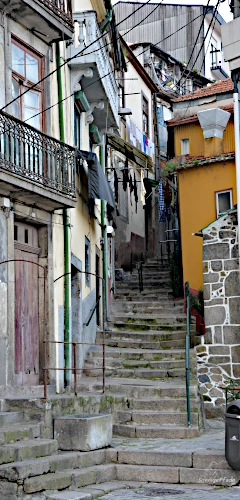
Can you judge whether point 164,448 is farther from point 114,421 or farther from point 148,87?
point 148,87

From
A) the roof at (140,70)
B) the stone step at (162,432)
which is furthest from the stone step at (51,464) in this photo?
the roof at (140,70)

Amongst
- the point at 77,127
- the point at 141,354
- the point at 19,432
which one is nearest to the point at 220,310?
the point at 141,354

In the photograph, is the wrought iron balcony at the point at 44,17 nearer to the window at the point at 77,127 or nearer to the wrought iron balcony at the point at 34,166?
the wrought iron balcony at the point at 34,166

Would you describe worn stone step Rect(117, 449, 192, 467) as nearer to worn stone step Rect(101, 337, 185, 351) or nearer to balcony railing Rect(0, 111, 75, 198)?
balcony railing Rect(0, 111, 75, 198)

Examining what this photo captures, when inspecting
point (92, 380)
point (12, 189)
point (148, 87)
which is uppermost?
point (148, 87)

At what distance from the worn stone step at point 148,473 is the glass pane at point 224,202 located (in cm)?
1003

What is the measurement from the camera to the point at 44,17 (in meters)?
12.8

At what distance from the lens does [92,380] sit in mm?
14812

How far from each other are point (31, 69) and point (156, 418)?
6.26 metres

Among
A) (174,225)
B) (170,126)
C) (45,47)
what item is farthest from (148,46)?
(45,47)

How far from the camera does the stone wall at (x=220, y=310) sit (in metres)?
15.3

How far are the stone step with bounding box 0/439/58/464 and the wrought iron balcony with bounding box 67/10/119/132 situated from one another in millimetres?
7219

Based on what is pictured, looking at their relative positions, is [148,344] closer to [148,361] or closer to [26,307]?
[148,361]

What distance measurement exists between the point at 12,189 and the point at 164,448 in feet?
14.6
